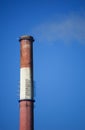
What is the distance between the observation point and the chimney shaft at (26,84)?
18016mm

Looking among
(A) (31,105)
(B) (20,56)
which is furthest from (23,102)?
(B) (20,56)

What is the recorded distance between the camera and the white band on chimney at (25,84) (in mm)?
18516

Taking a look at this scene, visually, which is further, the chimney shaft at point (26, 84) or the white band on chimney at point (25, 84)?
the white band on chimney at point (25, 84)

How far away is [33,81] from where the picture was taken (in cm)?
1909

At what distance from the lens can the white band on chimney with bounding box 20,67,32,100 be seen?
18.5 metres

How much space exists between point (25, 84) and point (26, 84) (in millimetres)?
61

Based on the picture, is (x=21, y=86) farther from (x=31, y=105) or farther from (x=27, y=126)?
(x=27, y=126)

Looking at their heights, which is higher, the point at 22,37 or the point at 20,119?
the point at 22,37

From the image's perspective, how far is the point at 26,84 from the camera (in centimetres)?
1869

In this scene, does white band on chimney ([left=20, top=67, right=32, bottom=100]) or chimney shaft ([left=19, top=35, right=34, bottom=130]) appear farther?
white band on chimney ([left=20, top=67, right=32, bottom=100])

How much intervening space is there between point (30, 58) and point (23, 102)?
281 centimetres

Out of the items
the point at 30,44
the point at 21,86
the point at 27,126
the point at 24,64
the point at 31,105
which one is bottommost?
the point at 27,126

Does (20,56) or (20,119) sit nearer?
(20,119)

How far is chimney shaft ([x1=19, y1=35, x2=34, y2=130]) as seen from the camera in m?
18.0
